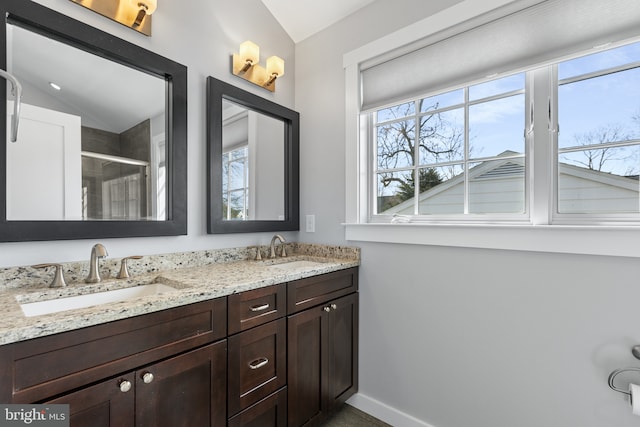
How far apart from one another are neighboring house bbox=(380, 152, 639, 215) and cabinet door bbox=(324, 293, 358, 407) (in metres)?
0.64

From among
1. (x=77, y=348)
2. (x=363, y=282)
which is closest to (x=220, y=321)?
(x=77, y=348)

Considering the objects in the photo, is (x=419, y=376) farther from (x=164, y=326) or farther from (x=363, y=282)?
(x=164, y=326)

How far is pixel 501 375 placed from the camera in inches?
56.1

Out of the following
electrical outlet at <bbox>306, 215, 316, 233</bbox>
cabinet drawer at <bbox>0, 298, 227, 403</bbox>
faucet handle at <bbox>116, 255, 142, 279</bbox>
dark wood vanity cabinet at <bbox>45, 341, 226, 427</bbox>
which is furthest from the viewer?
electrical outlet at <bbox>306, 215, 316, 233</bbox>

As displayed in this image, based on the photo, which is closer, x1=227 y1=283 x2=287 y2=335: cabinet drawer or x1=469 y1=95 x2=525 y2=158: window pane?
x1=227 y1=283 x2=287 y2=335: cabinet drawer

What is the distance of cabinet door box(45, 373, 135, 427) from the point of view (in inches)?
33.0

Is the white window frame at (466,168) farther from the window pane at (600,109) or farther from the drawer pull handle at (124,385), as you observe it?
the drawer pull handle at (124,385)

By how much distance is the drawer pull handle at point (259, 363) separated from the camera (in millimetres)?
1291

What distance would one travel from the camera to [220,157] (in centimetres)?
172

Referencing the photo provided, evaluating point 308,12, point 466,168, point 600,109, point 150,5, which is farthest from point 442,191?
point 150,5

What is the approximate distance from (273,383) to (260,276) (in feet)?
1.58

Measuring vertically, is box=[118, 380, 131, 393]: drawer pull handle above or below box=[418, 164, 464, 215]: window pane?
below

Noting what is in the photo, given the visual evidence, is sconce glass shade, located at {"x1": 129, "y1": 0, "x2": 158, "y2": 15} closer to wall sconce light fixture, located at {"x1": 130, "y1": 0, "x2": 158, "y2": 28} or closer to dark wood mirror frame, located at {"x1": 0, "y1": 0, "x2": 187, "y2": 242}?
wall sconce light fixture, located at {"x1": 130, "y1": 0, "x2": 158, "y2": 28}

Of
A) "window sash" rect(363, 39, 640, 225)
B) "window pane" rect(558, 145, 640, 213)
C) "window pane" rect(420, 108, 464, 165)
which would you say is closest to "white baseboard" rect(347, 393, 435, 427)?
"window sash" rect(363, 39, 640, 225)
